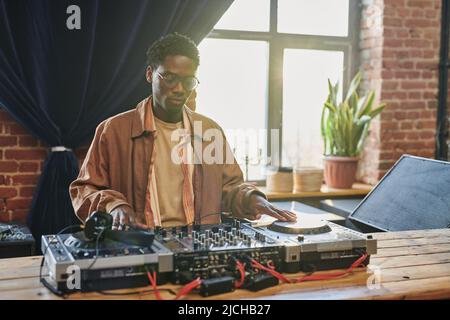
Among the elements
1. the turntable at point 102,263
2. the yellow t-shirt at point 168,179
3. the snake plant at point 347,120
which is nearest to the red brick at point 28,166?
the yellow t-shirt at point 168,179

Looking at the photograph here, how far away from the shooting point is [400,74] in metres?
4.63

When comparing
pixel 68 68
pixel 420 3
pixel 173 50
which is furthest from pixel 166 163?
pixel 420 3

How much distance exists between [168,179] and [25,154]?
4.63 ft

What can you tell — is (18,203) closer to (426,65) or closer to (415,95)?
(415,95)

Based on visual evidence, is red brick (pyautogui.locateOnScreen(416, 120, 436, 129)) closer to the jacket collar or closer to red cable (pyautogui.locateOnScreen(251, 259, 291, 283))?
the jacket collar

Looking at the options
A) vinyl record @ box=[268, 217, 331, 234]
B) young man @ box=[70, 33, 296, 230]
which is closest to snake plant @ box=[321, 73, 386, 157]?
young man @ box=[70, 33, 296, 230]

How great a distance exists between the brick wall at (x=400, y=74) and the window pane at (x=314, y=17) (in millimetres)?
196

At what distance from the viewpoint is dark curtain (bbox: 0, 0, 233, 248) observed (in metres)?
3.41

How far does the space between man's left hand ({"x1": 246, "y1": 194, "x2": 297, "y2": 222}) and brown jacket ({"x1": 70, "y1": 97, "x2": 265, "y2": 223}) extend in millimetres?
44

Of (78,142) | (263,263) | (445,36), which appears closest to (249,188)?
(263,263)

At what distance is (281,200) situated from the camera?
14.0 ft
